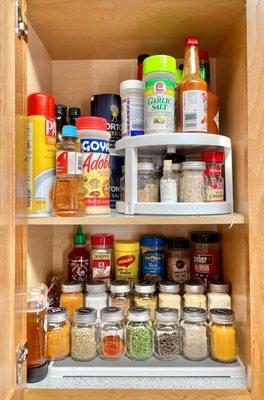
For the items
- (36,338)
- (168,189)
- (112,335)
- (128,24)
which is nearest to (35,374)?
(36,338)

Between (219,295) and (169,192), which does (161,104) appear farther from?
(219,295)

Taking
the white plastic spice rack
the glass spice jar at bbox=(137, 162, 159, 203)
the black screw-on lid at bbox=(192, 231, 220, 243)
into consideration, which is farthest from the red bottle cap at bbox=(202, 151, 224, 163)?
the black screw-on lid at bbox=(192, 231, 220, 243)

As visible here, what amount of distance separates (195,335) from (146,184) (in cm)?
38

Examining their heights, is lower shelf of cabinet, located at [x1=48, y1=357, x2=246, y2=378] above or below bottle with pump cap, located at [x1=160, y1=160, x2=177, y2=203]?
below

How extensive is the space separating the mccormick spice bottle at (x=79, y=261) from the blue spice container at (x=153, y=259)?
0.17 meters

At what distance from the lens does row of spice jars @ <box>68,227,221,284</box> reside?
3.22 feet

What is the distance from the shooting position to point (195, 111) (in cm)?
81

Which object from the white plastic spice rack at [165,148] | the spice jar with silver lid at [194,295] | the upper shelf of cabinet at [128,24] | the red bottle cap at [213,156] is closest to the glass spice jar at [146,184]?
the white plastic spice rack at [165,148]

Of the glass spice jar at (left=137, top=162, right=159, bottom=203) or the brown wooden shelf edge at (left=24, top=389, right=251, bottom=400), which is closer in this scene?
the brown wooden shelf edge at (left=24, top=389, right=251, bottom=400)

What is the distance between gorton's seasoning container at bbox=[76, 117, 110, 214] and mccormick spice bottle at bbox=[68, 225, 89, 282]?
0.22 meters

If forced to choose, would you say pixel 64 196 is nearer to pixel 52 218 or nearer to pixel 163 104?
pixel 52 218

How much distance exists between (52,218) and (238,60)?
22.5 inches

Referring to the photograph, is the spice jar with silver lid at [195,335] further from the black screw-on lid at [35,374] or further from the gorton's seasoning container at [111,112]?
the gorton's seasoning container at [111,112]

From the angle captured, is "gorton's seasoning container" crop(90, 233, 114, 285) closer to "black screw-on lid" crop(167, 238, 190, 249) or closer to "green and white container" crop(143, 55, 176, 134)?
"black screw-on lid" crop(167, 238, 190, 249)
